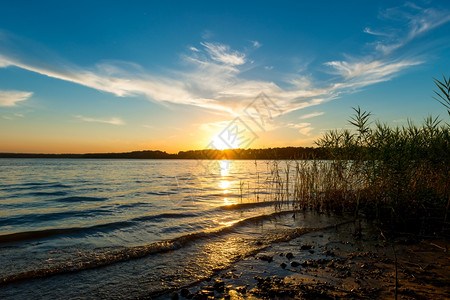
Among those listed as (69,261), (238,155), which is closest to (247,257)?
(69,261)

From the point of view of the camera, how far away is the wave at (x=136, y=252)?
580 cm

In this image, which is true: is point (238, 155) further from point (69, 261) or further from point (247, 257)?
point (69, 261)

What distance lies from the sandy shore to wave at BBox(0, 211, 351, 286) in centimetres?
121

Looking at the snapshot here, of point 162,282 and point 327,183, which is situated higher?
point 327,183

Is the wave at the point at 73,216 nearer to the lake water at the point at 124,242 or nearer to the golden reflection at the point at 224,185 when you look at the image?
the lake water at the point at 124,242

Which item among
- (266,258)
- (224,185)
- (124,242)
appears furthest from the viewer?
(224,185)

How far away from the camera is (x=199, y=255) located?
23.0ft

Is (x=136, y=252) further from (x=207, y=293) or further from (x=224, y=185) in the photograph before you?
(x=224, y=185)

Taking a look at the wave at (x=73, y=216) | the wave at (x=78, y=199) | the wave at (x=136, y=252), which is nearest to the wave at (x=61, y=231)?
the wave at (x=73, y=216)

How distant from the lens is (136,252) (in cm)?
705

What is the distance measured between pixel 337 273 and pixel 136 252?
5334 millimetres

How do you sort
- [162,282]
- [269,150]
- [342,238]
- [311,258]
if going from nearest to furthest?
[162,282], [311,258], [342,238], [269,150]

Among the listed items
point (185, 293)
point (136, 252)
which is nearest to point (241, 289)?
point (185, 293)

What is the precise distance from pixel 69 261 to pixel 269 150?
1149 cm
